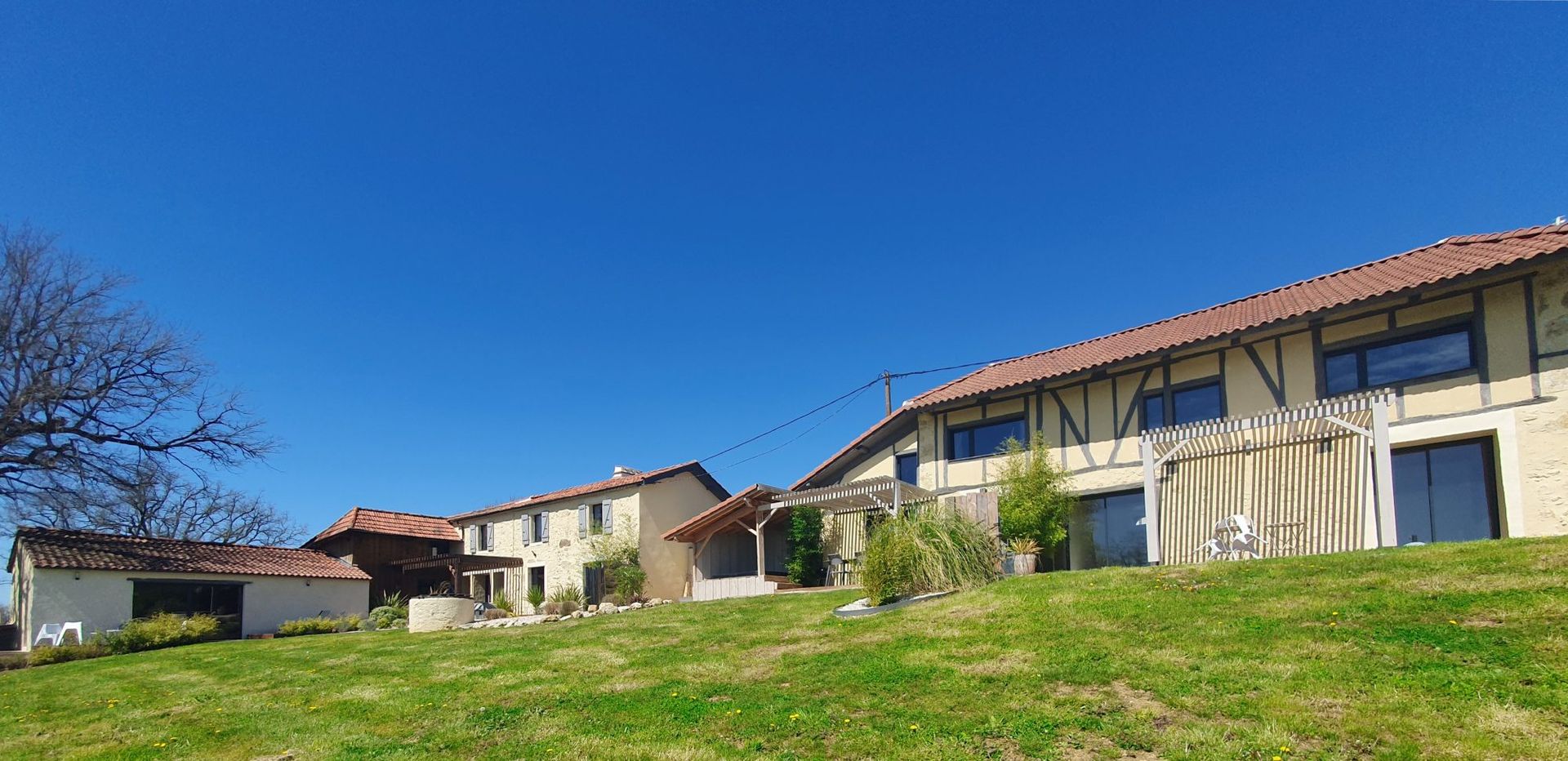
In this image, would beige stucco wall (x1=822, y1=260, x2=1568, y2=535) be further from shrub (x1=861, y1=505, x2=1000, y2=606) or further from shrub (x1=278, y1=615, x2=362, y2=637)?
shrub (x1=278, y1=615, x2=362, y2=637)

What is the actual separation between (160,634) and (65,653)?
205cm

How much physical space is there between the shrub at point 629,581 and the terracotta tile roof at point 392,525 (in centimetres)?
1163

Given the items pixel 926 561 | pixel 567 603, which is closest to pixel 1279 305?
pixel 926 561

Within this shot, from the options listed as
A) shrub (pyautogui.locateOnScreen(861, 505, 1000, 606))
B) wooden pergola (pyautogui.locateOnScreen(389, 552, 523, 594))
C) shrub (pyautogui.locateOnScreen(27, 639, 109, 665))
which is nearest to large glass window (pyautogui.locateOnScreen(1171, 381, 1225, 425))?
shrub (pyautogui.locateOnScreen(861, 505, 1000, 606))

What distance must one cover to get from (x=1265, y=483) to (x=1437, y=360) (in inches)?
137

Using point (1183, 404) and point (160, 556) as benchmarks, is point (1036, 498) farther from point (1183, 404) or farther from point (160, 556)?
point (160, 556)

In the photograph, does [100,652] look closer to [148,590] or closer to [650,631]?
[148,590]

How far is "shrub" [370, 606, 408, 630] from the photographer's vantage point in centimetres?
2608

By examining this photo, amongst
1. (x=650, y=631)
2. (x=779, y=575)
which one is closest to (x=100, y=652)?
(x=650, y=631)

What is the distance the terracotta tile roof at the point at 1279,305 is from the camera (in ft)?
49.3

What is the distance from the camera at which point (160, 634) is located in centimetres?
2216

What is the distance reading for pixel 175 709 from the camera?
10.8 metres

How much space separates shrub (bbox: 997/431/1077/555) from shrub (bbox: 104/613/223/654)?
65.9 feet

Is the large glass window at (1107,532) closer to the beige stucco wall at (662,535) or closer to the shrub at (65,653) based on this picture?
the beige stucco wall at (662,535)
